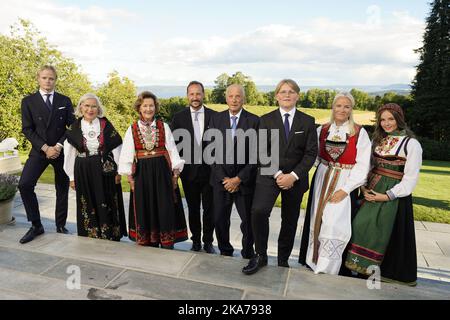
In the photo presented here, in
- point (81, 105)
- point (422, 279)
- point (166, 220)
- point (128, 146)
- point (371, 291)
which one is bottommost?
point (422, 279)

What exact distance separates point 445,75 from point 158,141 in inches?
1125

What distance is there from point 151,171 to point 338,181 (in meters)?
1.92

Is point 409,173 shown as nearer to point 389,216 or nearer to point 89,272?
point 389,216

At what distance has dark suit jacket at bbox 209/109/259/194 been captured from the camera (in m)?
3.41

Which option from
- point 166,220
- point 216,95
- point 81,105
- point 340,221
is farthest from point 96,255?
point 216,95

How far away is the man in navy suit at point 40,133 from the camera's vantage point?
150 inches

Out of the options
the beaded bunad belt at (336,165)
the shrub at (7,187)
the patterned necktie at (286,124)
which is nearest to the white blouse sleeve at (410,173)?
the beaded bunad belt at (336,165)

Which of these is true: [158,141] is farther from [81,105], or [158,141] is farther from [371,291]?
[371,291]

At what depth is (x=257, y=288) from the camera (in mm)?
2848

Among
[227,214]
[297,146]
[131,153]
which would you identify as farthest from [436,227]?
[131,153]

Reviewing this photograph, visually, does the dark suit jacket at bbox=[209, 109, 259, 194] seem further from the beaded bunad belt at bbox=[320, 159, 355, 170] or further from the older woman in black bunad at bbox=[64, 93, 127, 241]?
the older woman in black bunad at bbox=[64, 93, 127, 241]

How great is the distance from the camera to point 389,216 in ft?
10.6

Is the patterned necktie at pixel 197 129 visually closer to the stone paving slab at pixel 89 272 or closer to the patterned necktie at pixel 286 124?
the patterned necktie at pixel 286 124
